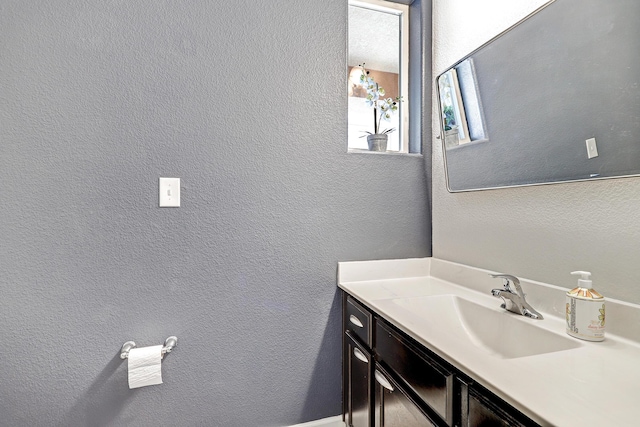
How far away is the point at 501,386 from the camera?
0.63 metres

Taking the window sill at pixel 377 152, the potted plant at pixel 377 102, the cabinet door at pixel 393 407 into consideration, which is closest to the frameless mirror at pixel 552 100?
the window sill at pixel 377 152

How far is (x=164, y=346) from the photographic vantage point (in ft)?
4.39

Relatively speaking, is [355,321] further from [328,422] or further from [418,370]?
[328,422]

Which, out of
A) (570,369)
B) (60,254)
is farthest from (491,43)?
(60,254)

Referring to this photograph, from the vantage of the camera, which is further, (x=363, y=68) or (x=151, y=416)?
(x=363, y=68)

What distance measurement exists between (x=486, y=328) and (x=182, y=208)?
Result: 127 centimetres

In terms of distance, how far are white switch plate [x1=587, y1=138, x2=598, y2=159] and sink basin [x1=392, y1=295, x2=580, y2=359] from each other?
1.74ft

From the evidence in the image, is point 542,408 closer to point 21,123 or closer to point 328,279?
point 328,279

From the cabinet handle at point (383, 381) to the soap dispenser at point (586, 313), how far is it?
1.83 ft

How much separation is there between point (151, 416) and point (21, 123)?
1279 mm

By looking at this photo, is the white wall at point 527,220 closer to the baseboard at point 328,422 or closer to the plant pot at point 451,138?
the plant pot at point 451,138

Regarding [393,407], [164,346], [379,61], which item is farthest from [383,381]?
[379,61]

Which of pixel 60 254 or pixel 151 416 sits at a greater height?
pixel 60 254

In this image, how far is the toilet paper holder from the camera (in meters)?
1.28
